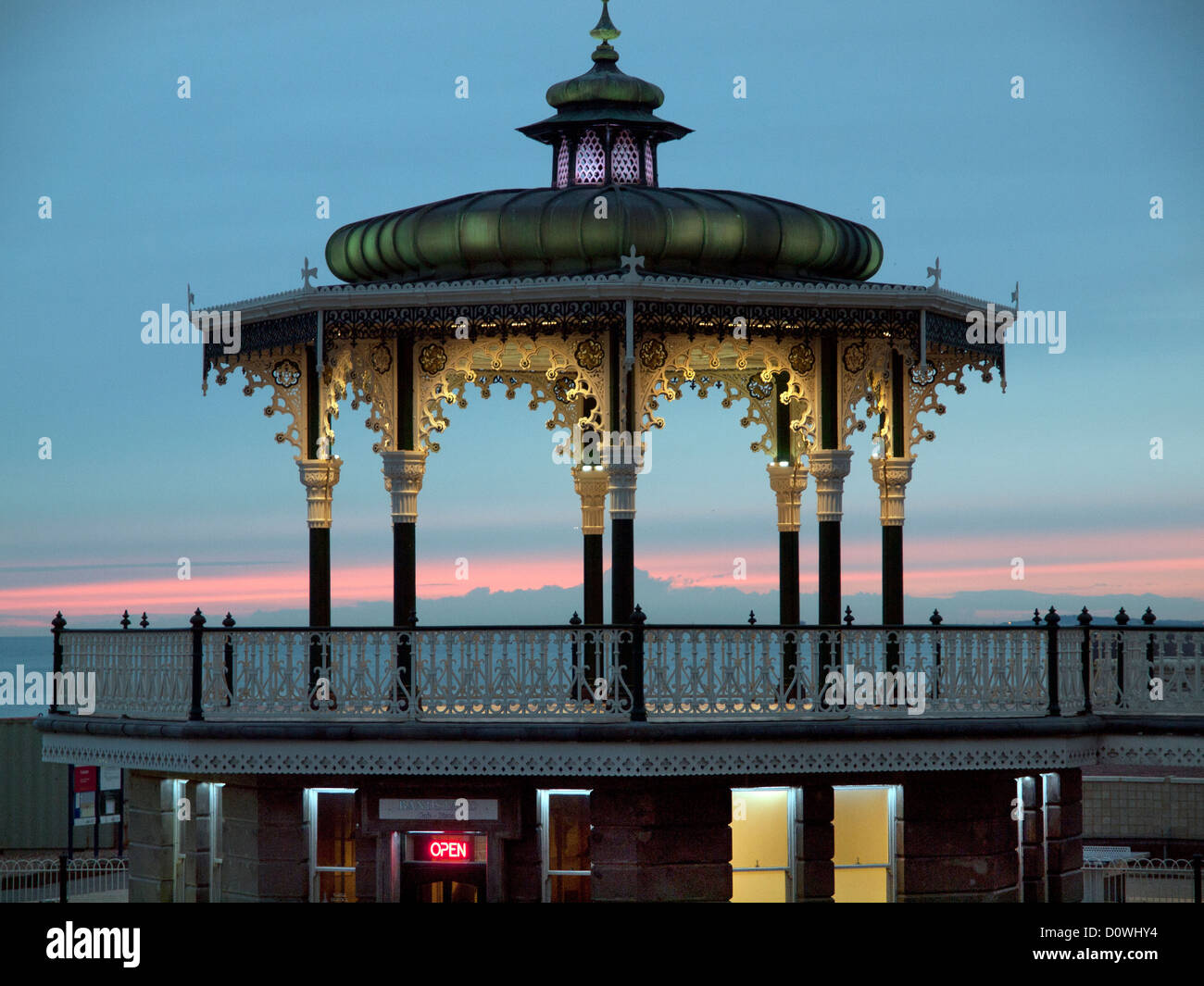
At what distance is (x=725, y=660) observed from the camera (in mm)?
18391

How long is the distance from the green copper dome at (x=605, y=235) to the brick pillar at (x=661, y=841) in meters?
5.23

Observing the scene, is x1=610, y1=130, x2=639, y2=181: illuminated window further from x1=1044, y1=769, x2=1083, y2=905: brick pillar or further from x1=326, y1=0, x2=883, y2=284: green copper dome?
x1=1044, y1=769, x2=1083, y2=905: brick pillar

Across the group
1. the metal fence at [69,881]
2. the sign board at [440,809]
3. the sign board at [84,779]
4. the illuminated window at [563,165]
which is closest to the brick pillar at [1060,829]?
the sign board at [440,809]

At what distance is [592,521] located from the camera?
2388cm

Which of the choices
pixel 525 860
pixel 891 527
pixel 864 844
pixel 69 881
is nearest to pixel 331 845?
pixel 525 860

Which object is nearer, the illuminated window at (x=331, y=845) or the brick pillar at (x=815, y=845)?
the brick pillar at (x=815, y=845)

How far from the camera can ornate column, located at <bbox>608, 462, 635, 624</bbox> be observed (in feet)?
63.8

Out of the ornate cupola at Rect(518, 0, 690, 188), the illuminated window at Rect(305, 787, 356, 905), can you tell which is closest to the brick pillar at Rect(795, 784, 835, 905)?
the illuminated window at Rect(305, 787, 356, 905)

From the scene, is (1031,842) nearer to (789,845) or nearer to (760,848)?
(789,845)

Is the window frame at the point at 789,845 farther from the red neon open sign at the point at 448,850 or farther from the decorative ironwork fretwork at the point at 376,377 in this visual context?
the decorative ironwork fretwork at the point at 376,377

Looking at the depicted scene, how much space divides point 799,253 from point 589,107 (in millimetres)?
3269

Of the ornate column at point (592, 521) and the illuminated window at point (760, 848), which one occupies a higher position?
the ornate column at point (592, 521)

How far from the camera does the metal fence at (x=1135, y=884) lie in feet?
71.1

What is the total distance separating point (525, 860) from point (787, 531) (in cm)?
629
